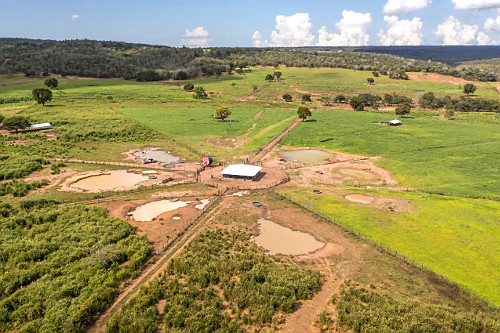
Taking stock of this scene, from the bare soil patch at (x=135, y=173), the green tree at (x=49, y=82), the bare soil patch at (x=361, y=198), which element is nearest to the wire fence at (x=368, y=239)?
the bare soil patch at (x=361, y=198)

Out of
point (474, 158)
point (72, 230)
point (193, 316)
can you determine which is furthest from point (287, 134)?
point (193, 316)

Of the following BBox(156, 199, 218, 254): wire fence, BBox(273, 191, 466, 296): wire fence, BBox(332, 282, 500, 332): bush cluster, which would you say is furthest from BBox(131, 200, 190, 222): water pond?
BBox(332, 282, 500, 332): bush cluster

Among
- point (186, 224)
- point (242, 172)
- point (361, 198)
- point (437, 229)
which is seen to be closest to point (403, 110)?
point (361, 198)

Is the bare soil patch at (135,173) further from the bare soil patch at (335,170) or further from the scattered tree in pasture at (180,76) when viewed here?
the scattered tree in pasture at (180,76)

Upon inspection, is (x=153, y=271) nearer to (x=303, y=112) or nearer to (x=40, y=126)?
(x=303, y=112)

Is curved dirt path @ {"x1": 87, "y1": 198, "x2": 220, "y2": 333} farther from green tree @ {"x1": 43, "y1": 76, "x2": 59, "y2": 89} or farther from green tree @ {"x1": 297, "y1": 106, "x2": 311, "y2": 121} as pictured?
green tree @ {"x1": 43, "y1": 76, "x2": 59, "y2": 89}
